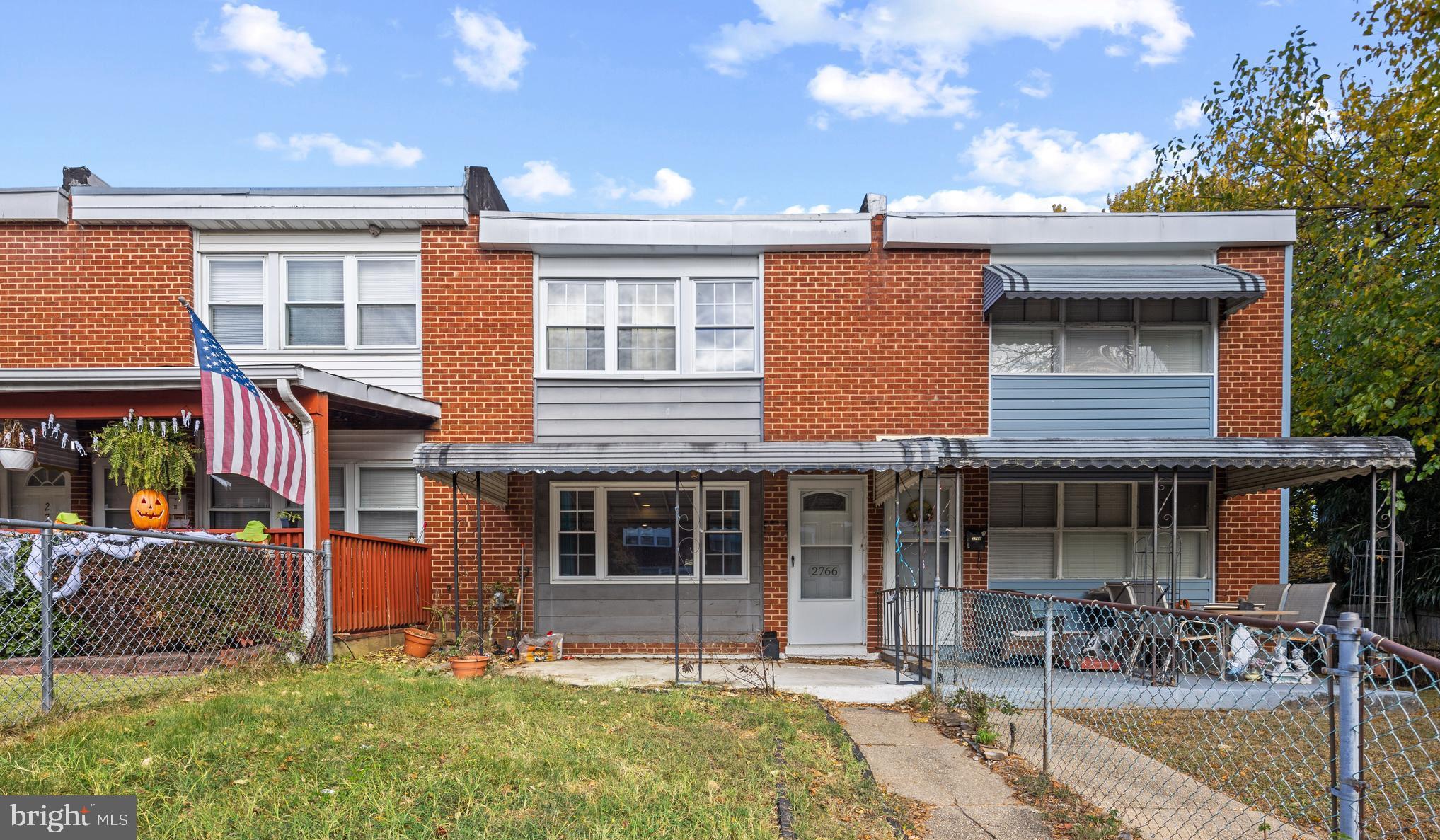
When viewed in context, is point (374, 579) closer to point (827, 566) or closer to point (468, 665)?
point (468, 665)

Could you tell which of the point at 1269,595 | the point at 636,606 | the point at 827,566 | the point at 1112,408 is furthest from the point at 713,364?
the point at 1269,595

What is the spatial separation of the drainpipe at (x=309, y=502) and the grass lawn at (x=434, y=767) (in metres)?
1.81

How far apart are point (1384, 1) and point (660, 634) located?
1269cm

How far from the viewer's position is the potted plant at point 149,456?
875 centimetres

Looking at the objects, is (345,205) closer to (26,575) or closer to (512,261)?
(512,261)

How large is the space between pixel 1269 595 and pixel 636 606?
737 cm

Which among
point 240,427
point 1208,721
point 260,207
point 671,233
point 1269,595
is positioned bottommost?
point 1208,721

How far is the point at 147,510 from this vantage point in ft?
29.1

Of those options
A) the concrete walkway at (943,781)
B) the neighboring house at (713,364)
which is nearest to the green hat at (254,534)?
the neighboring house at (713,364)

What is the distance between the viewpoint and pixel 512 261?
11.0m

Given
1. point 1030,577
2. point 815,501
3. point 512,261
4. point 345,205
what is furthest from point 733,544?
point 345,205

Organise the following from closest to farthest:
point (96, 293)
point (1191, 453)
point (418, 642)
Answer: point (1191, 453) < point (418, 642) < point (96, 293)

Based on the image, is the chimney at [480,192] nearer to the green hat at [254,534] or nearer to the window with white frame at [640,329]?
the window with white frame at [640,329]

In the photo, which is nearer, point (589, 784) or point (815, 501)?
point (589, 784)
